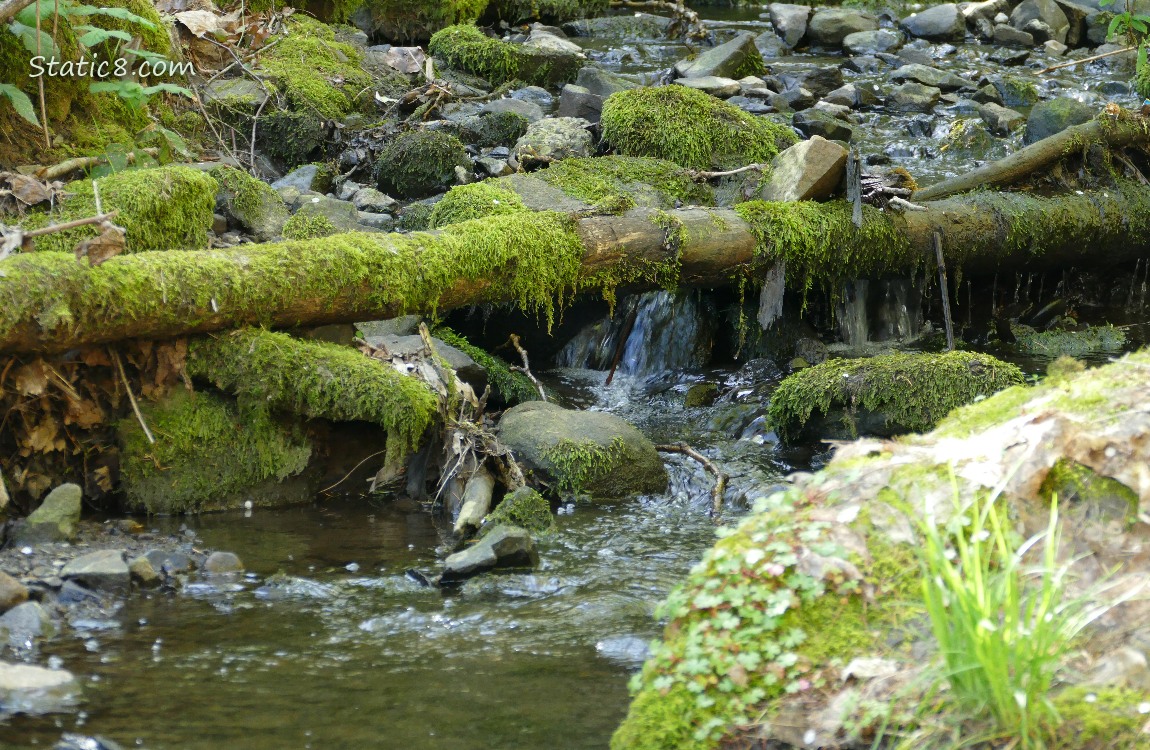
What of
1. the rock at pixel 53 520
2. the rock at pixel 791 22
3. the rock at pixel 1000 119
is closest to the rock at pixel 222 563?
the rock at pixel 53 520

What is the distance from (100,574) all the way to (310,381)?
1.58 metres

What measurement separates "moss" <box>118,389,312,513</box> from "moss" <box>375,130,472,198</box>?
3.93m

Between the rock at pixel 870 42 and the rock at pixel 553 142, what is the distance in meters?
7.86

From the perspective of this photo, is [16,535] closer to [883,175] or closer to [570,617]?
[570,617]

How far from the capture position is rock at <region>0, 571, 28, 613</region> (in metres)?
4.22

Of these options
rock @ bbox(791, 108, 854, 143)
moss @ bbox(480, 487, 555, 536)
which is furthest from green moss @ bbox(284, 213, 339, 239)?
rock @ bbox(791, 108, 854, 143)

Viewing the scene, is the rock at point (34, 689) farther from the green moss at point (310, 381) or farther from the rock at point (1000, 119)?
the rock at point (1000, 119)

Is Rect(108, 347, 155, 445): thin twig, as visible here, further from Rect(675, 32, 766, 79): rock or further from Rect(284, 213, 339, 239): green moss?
Rect(675, 32, 766, 79): rock

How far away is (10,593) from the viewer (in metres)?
4.23

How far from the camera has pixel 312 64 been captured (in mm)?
11586

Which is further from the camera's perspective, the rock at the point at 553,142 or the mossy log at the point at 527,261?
the rock at the point at 553,142

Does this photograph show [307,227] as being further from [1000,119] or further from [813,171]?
[1000,119]

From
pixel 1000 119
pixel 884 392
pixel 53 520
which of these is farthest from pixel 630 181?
pixel 1000 119

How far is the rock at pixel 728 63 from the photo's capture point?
13.6 meters
